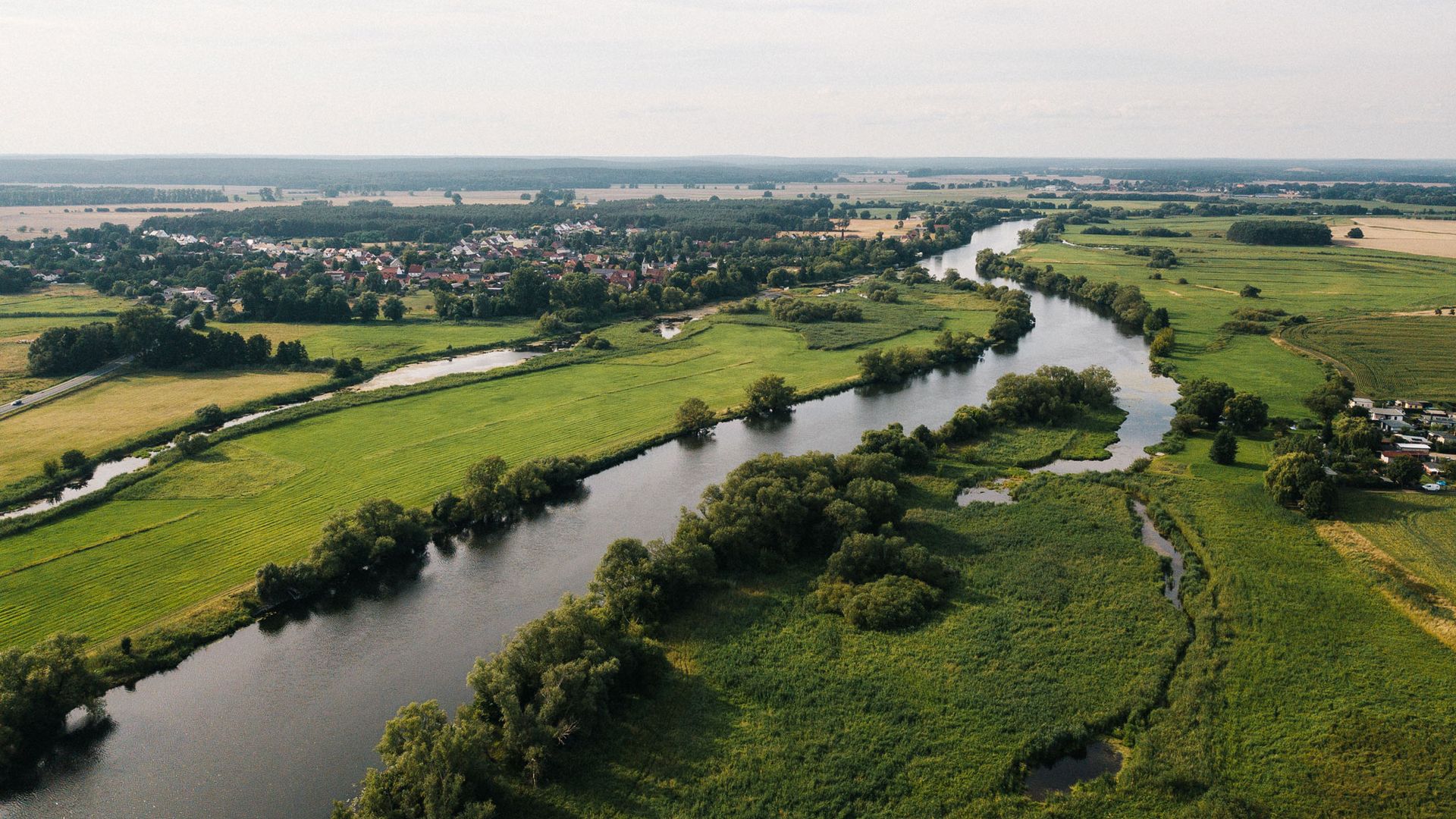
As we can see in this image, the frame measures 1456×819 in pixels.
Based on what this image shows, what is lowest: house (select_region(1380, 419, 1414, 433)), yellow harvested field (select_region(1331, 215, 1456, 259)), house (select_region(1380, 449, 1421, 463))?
house (select_region(1380, 449, 1421, 463))

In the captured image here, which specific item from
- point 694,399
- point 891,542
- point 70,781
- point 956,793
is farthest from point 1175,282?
point 70,781

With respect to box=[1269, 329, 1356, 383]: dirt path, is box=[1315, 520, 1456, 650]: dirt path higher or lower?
lower

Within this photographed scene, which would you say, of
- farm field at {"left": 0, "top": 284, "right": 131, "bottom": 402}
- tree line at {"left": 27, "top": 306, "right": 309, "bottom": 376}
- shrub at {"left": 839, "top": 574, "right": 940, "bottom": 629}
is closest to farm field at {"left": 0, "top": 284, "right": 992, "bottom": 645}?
tree line at {"left": 27, "top": 306, "right": 309, "bottom": 376}

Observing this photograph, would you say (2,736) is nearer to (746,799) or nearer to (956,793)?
(746,799)

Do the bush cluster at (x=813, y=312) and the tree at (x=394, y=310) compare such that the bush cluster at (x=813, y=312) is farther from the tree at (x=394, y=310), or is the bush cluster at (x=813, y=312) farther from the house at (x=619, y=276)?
the tree at (x=394, y=310)

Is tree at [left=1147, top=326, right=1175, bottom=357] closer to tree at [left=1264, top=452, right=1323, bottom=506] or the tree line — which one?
tree at [left=1264, top=452, right=1323, bottom=506]

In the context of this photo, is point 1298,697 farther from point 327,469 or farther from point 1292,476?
point 327,469
